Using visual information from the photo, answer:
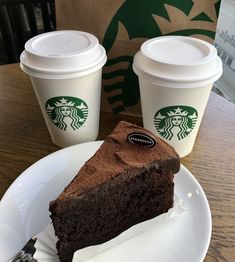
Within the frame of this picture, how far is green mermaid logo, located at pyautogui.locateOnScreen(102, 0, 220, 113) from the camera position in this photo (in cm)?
89

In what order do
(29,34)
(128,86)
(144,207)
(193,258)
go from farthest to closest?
(29,34) < (128,86) < (144,207) < (193,258)

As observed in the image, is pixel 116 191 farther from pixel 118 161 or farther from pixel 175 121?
pixel 175 121

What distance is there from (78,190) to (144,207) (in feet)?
0.70

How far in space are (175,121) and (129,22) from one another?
0.33 meters

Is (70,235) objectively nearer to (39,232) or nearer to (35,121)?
(39,232)

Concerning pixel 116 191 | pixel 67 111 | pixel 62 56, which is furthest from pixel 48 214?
pixel 62 56

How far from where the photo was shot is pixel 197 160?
948 mm

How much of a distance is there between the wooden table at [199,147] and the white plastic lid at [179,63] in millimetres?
250

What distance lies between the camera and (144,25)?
0.95m

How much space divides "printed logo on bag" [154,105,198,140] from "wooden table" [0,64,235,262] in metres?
0.10

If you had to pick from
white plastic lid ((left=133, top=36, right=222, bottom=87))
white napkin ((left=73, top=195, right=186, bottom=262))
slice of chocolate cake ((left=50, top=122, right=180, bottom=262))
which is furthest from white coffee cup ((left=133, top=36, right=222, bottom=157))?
white napkin ((left=73, top=195, right=186, bottom=262))

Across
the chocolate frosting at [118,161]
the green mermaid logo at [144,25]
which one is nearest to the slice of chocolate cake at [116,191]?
the chocolate frosting at [118,161]

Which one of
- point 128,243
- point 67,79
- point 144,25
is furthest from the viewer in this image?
point 144,25

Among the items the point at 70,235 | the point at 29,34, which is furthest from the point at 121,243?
the point at 29,34
